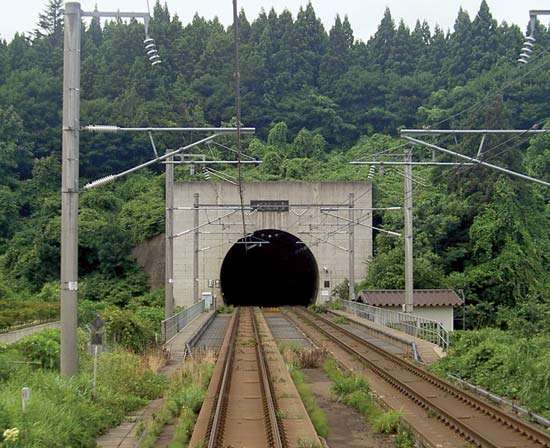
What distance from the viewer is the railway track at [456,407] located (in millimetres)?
11938

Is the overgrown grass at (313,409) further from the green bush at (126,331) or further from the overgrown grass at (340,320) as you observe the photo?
the overgrown grass at (340,320)

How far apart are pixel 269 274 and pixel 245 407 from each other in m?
58.2

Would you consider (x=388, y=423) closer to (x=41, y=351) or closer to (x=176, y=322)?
(x=41, y=351)

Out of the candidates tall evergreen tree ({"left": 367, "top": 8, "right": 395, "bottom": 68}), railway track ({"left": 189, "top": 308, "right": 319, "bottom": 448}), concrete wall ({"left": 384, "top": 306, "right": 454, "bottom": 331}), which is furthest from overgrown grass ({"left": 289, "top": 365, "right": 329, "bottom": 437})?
tall evergreen tree ({"left": 367, "top": 8, "right": 395, "bottom": 68})

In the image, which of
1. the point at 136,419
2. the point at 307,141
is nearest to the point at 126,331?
the point at 136,419

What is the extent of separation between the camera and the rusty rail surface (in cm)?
1162

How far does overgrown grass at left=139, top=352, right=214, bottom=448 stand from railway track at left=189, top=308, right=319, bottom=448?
0.19 m

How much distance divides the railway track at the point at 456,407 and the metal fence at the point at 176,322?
5955 mm

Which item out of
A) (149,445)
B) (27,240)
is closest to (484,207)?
(27,240)

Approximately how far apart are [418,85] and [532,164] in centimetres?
2997

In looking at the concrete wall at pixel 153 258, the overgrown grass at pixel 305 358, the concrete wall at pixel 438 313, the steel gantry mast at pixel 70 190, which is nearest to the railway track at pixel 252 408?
the overgrown grass at pixel 305 358

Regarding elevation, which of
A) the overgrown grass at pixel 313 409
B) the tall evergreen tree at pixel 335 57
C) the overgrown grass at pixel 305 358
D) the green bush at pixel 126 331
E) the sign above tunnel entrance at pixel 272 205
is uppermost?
the tall evergreen tree at pixel 335 57

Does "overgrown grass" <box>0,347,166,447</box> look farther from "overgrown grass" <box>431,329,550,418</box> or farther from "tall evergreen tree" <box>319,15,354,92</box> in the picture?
"tall evergreen tree" <box>319,15,354,92</box>

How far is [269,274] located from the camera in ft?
240
